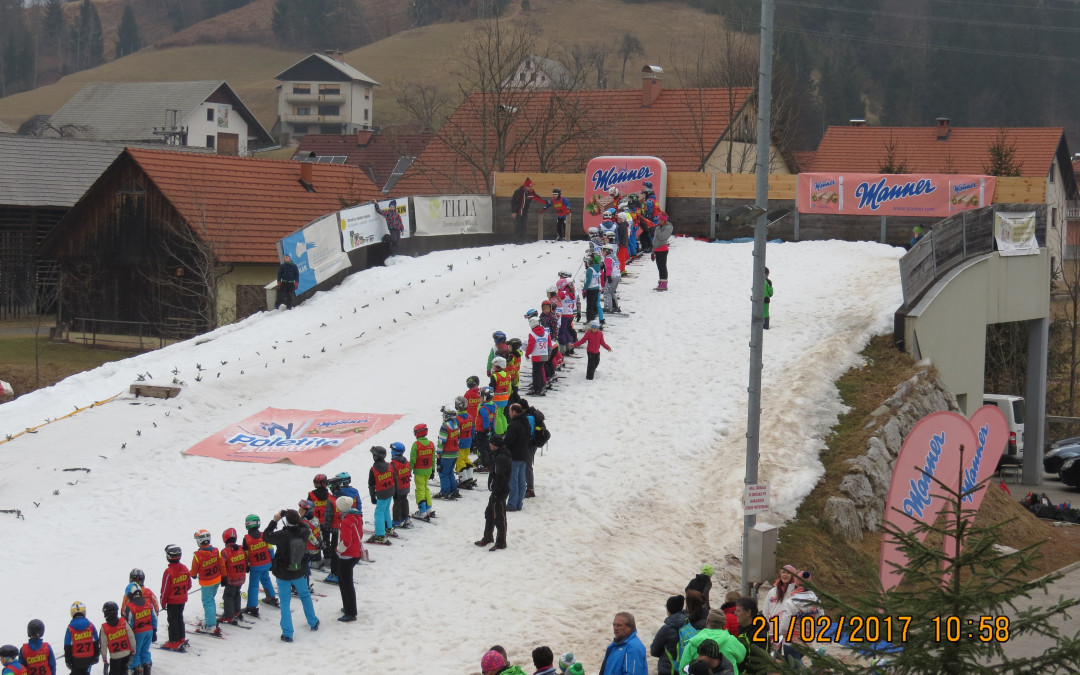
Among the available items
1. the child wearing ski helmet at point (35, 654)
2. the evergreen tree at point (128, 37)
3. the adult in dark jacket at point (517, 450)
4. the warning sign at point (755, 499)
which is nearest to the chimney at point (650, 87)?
the adult in dark jacket at point (517, 450)

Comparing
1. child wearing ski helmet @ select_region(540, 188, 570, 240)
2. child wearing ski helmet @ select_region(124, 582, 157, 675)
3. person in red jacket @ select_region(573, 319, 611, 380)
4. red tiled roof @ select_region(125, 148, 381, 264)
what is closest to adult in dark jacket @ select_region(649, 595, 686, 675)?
child wearing ski helmet @ select_region(124, 582, 157, 675)

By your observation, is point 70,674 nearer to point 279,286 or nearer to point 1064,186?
point 279,286

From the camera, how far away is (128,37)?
17062cm

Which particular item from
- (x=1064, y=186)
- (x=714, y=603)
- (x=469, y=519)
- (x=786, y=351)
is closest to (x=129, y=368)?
(x=469, y=519)

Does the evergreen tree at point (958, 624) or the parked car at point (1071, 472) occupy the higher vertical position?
the evergreen tree at point (958, 624)

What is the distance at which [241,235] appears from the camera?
38.2m

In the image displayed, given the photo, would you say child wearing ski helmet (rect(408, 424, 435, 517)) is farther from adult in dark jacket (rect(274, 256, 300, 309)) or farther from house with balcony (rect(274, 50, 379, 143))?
house with balcony (rect(274, 50, 379, 143))

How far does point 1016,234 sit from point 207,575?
68.8 feet

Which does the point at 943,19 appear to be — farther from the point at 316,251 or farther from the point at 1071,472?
the point at 316,251

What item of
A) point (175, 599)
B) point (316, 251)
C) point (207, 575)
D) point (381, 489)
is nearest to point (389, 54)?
point (316, 251)

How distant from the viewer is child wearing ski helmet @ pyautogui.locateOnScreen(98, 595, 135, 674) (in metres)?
11.5

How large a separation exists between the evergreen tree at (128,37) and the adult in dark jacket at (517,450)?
557ft

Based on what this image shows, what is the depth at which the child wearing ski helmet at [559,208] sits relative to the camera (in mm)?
33281

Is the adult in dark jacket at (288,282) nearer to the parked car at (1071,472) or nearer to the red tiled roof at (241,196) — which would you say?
the red tiled roof at (241,196)
